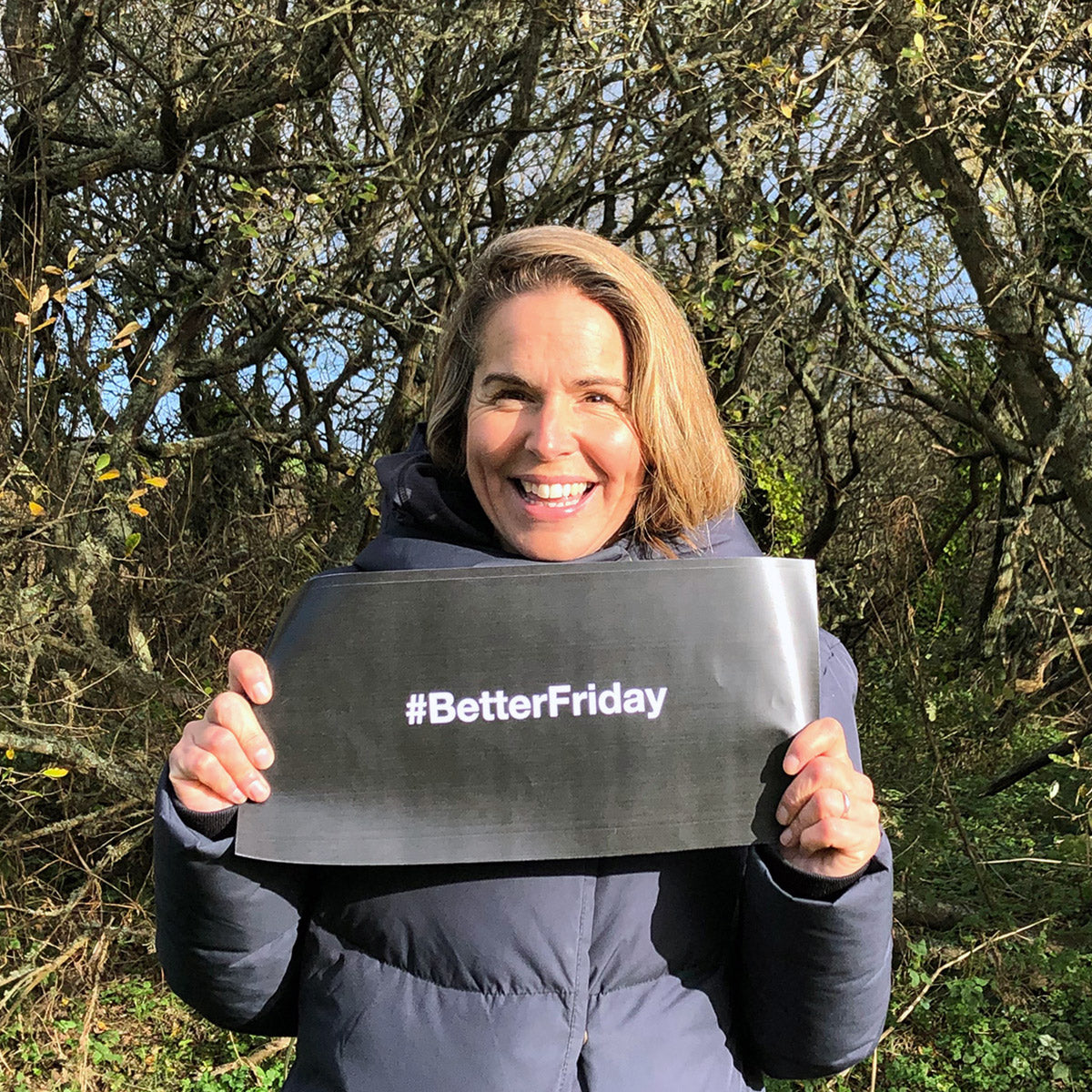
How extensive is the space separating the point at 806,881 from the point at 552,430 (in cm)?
63

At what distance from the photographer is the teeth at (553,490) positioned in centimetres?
135

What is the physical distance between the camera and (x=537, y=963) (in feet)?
3.90

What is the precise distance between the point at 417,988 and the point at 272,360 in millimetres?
4366

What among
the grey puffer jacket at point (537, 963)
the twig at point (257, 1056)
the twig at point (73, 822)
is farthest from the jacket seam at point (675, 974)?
the twig at point (73, 822)

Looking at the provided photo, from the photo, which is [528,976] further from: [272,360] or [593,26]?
[272,360]

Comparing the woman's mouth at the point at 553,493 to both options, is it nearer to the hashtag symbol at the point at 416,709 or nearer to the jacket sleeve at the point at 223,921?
the hashtag symbol at the point at 416,709

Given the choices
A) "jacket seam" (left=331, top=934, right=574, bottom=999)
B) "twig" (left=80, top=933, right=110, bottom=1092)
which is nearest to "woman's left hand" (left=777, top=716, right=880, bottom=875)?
"jacket seam" (left=331, top=934, right=574, bottom=999)

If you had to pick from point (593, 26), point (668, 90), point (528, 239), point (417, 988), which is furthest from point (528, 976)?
point (668, 90)

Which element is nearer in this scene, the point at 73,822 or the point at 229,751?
the point at 229,751

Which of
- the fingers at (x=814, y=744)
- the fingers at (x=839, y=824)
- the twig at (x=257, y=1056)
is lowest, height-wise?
the twig at (x=257, y=1056)

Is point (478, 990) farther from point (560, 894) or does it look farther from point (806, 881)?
point (806, 881)

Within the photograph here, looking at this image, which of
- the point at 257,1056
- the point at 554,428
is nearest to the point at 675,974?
the point at 554,428

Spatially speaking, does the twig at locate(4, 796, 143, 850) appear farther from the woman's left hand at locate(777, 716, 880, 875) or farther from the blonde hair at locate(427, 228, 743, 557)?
the woman's left hand at locate(777, 716, 880, 875)

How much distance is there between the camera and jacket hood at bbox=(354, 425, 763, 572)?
138 centimetres
